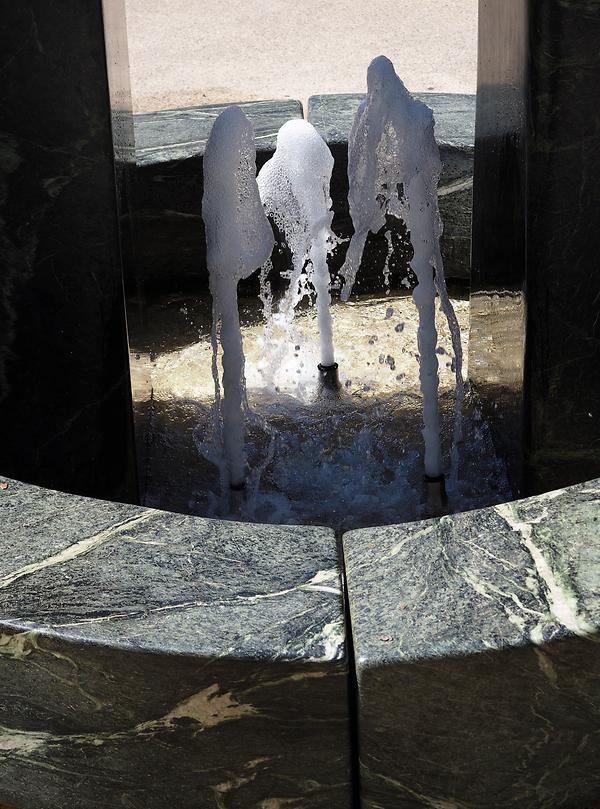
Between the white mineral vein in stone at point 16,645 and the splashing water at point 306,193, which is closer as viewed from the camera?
the white mineral vein in stone at point 16,645

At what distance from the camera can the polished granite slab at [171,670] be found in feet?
6.25

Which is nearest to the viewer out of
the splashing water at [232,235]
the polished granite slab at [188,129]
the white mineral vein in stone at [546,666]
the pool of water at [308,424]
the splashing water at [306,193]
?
the white mineral vein in stone at [546,666]

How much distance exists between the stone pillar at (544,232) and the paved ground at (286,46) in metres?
3.33

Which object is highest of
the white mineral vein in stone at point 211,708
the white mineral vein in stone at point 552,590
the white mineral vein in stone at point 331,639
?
the white mineral vein in stone at point 552,590

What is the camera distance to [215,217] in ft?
10.5

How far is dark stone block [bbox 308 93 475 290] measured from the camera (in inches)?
169

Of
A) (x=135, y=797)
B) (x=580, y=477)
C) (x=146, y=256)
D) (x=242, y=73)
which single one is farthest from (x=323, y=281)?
(x=242, y=73)

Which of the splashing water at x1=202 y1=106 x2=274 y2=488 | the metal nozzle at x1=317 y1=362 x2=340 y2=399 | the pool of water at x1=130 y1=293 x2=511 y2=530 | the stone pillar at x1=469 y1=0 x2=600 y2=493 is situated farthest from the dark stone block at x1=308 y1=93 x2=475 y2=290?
the splashing water at x1=202 y1=106 x2=274 y2=488

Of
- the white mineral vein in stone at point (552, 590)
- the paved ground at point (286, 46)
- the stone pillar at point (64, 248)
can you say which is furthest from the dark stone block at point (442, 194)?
the white mineral vein in stone at point (552, 590)

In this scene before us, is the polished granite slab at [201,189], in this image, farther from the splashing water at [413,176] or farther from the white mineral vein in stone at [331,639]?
the white mineral vein in stone at [331,639]

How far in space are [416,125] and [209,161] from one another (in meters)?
0.54

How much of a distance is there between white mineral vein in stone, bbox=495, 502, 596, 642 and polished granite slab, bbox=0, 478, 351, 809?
32cm

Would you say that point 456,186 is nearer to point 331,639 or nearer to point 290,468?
point 290,468

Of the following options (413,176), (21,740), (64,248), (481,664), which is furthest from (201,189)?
(481,664)
